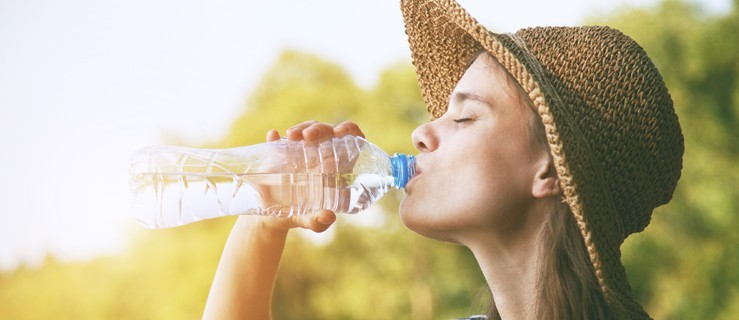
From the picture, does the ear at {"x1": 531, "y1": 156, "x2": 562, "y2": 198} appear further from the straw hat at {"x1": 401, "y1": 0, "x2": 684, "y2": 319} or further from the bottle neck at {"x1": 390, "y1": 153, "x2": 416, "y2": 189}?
the bottle neck at {"x1": 390, "y1": 153, "x2": 416, "y2": 189}

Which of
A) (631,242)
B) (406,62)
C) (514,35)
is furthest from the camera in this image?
(406,62)

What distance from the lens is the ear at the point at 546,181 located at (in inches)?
47.7

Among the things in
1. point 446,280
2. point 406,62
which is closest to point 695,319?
point 446,280

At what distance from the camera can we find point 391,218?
8.75 meters

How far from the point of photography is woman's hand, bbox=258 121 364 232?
1.20 m

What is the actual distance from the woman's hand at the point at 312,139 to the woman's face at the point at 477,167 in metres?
0.11

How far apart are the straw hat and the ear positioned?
0.07 m

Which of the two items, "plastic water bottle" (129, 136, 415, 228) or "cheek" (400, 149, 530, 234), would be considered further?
"plastic water bottle" (129, 136, 415, 228)

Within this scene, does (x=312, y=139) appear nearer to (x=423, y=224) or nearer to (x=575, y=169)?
(x=423, y=224)

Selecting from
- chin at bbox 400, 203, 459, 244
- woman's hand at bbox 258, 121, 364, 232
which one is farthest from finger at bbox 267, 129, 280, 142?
chin at bbox 400, 203, 459, 244

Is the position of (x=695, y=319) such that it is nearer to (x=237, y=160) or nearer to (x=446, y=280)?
(x=446, y=280)

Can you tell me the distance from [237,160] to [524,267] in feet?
1.55

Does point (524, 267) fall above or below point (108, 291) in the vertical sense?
above

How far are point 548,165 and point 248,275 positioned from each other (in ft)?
1.62
